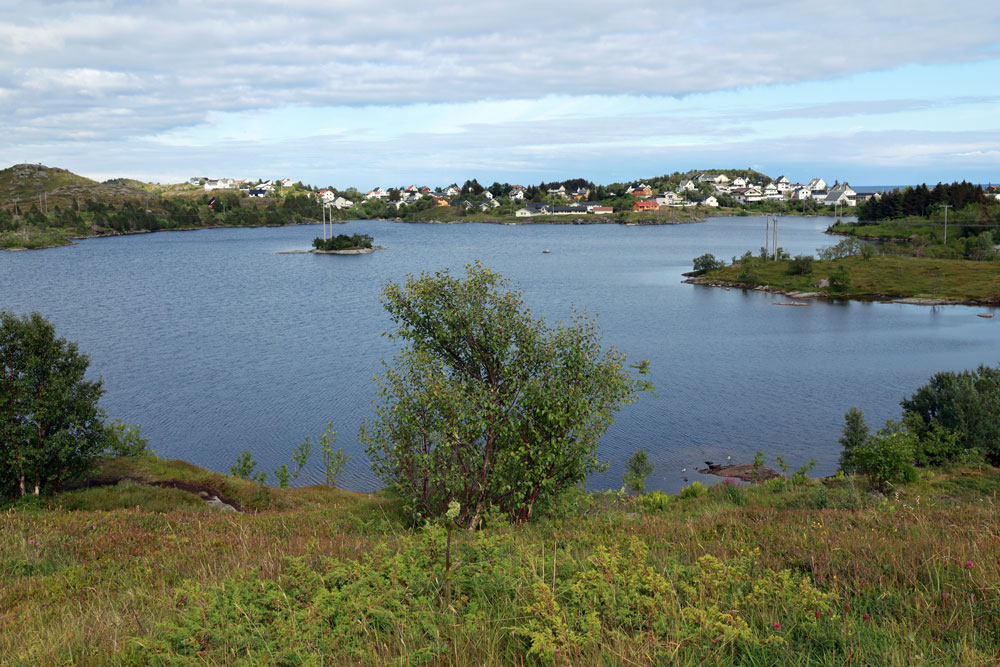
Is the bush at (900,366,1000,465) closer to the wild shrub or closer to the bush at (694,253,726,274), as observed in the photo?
the wild shrub

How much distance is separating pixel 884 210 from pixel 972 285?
239 feet

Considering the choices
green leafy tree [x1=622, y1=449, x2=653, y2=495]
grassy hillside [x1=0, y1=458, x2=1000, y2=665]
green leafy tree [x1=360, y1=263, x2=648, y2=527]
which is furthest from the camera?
green leafy tree [x1=622, y1=449, x2=653, y2=495]

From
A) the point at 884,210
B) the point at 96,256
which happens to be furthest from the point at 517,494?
the point at 884,210

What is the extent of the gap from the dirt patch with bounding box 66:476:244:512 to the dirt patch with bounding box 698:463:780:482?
821 inches

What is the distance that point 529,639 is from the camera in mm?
4652

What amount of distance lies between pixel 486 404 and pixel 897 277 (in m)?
88.8

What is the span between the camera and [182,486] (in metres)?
23.6

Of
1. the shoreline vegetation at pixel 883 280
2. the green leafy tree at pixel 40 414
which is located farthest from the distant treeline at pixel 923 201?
the green leafy tree at pixel 40 414

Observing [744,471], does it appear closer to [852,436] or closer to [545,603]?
[852,436]

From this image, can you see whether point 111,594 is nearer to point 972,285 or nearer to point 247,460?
point 247,460

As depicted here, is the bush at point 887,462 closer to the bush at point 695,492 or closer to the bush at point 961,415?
the bush at point 961,415

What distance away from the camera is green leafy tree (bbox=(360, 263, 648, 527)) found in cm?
1335

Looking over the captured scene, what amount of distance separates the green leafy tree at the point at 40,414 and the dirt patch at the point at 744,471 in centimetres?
2530

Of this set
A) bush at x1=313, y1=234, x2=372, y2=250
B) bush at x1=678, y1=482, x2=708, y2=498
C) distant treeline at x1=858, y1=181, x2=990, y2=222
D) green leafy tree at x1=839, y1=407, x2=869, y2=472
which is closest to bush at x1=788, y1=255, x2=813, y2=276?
distant treeline at x1=858, y1=181, x2=990, y2=222
